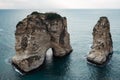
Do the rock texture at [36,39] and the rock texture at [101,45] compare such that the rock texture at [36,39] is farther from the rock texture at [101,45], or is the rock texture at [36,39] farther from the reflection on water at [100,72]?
the reflection on water at [100,72]

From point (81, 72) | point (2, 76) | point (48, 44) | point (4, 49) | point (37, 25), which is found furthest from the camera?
point (4, 49)

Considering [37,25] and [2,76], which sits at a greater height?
[37,25]

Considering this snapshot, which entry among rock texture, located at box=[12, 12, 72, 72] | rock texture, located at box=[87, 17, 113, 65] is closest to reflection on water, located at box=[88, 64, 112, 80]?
rock texture, located at box=[87, 17, 113, 65]

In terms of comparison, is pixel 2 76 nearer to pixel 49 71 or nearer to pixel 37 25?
pixel 49 71

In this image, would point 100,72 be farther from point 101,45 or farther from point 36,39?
point 36,39

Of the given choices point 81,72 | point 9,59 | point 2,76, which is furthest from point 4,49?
point 81,72

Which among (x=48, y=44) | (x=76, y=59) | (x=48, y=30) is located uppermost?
(x=48, y=30)

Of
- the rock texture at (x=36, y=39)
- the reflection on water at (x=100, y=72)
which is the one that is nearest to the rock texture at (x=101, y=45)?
the reflection on water at (x=100, y=72)
